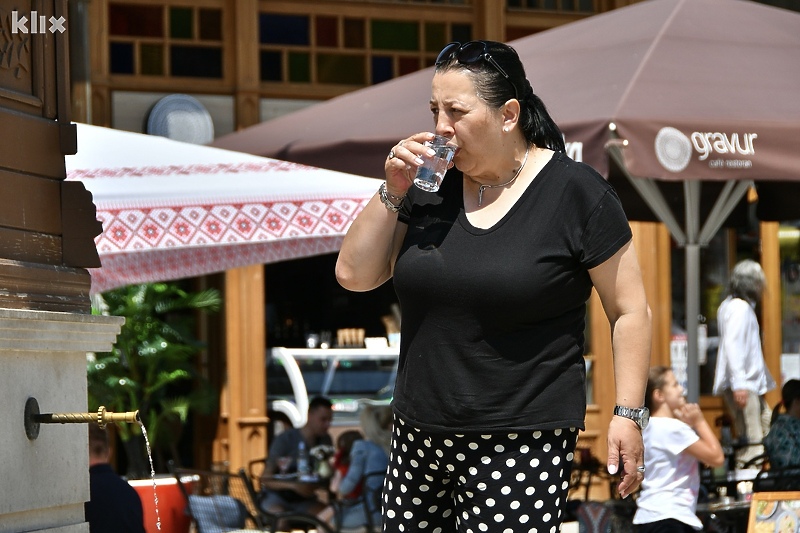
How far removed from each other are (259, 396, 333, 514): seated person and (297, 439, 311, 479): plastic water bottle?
2 cm

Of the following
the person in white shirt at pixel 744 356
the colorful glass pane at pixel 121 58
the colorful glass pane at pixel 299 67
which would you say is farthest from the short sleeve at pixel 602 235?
the colorful glass pane at pixel 299 67

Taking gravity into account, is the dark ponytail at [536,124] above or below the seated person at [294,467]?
above

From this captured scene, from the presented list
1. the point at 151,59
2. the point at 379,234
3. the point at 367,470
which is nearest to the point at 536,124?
the point at 379,234

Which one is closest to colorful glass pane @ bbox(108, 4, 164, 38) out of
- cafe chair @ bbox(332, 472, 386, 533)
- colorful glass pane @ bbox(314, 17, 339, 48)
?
colorful glass pane @ bbox(314, 17, 339, 48)

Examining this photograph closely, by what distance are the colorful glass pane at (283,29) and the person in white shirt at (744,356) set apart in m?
4.09

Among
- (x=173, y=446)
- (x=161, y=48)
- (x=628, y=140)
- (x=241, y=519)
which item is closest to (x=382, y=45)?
(x=161, y=48)

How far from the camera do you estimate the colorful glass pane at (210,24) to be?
418 inches

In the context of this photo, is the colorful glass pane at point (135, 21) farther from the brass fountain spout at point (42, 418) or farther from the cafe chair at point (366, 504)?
the brass fountain spout at point (42, 418)

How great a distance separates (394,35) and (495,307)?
849 cm

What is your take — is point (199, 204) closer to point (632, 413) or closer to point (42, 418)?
point (42, 418)

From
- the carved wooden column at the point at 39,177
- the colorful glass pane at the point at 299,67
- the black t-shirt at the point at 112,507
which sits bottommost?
the black t-shirt at the point at 112,507

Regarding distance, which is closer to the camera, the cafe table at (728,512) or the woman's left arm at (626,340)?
the woman's left arm at (626,340)

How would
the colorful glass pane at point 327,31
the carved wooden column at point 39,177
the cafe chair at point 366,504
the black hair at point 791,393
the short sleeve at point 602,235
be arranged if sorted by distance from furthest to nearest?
the colorful glass pane at point 327,31
the cafe chair at point 366,504
the black hair at point 791,393
the carved wooden column at point 39,177
the short sleeve at point 602,235

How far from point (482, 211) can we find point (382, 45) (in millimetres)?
8247
